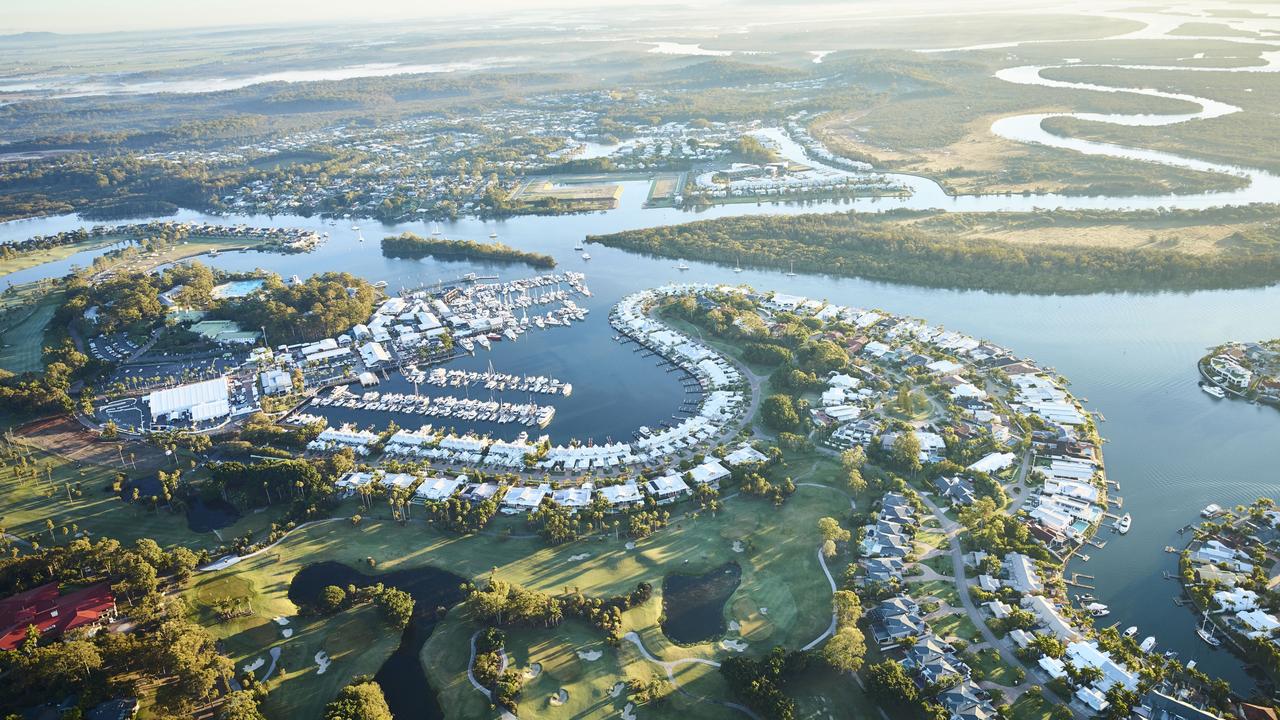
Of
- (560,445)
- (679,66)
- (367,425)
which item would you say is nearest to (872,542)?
(560,445)

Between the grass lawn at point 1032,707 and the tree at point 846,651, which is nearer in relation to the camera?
the grass lawn at point 1032,707

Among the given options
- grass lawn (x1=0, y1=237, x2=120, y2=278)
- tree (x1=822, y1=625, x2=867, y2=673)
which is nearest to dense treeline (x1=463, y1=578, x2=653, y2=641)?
tree (x1=822, y1=625, x2=867, y2=673)

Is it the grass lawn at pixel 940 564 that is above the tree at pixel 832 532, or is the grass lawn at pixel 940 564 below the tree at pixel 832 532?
below

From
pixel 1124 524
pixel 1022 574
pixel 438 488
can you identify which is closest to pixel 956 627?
pixel 1022 574

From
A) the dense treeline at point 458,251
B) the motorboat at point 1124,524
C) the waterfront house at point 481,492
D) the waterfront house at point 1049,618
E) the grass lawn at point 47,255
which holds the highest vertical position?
the grass lawn at point 47,255

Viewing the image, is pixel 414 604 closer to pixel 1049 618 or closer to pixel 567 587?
pixel 567 587

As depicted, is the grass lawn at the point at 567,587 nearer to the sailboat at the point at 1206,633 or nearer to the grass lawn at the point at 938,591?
the grass lawn at the point at 938,591

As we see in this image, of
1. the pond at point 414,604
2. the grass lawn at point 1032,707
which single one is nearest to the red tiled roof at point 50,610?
the pond at point 414,604
